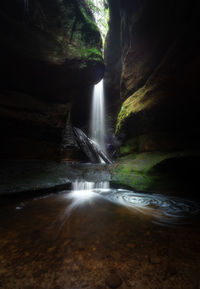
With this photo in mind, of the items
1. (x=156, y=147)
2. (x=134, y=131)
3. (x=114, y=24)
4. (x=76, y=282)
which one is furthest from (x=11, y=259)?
(x=114, y=24)


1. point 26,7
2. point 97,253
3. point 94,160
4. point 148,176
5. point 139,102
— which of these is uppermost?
point 26,7

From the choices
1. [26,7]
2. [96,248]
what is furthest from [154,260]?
[26,7]

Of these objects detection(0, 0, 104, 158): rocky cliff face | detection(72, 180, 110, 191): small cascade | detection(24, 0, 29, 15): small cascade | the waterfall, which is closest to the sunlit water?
detection(72, 180, 110, 191): small cascade

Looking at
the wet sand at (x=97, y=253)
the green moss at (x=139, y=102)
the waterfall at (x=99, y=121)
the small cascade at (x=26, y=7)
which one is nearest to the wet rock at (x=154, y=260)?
the wet sand at (x=97, y=253)

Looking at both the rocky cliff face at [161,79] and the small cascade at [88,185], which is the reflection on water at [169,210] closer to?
the rocky cliff face at [161,79]

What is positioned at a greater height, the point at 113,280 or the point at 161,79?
the point at 161,79

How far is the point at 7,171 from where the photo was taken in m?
4.55

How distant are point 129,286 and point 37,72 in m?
7.97

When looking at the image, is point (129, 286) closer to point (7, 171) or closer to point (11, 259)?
point (11, 259)

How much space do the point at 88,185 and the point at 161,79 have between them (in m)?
5.06

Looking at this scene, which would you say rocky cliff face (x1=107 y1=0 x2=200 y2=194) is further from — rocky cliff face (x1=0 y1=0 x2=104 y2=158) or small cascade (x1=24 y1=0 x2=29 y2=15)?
small cascade (x1=24 y1=0 x2=29 y2=15)

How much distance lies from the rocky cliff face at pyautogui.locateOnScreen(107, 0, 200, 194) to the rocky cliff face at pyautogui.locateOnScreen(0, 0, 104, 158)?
2328mm

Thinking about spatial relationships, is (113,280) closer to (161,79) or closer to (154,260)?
(154,260)

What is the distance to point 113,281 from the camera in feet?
3.19
